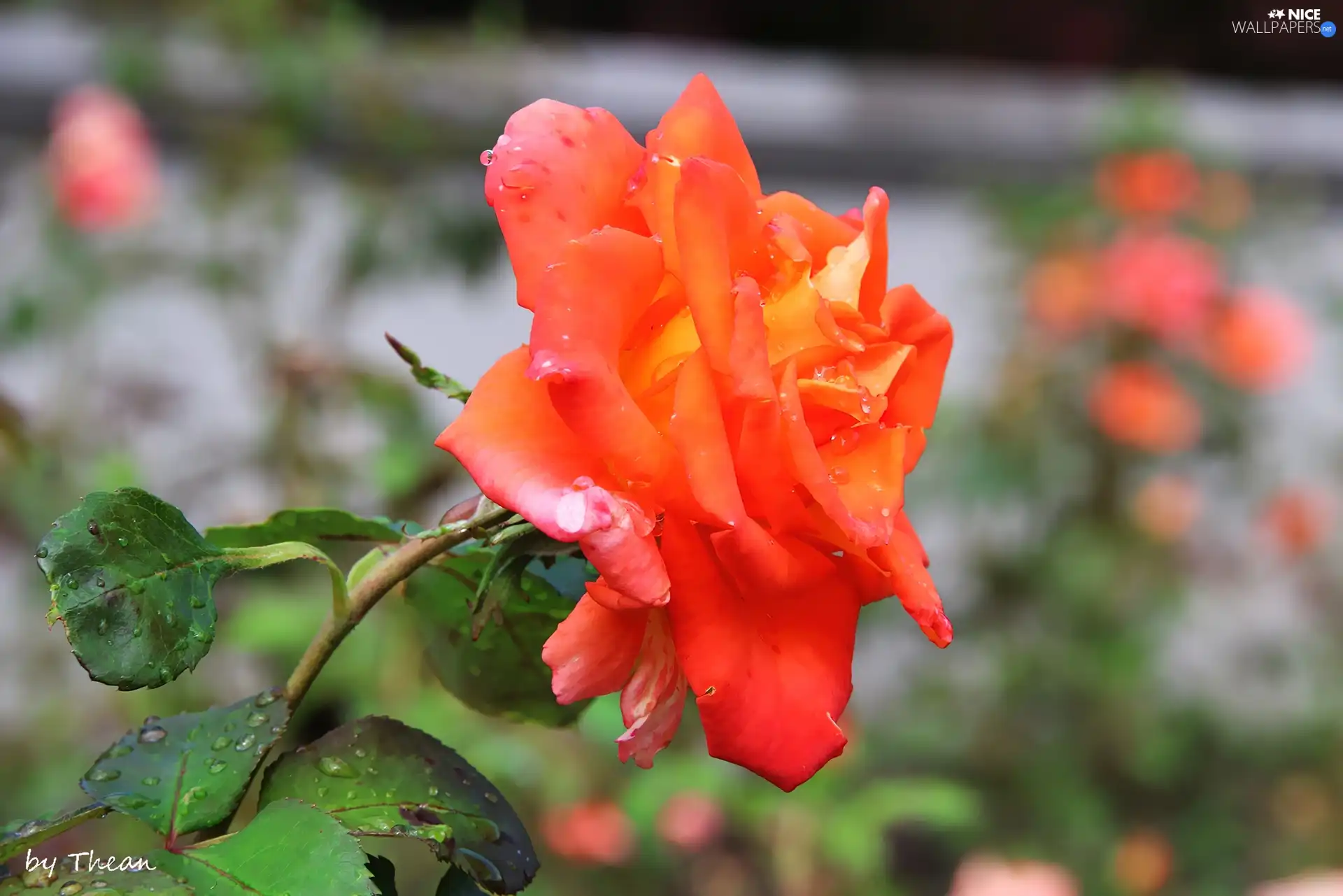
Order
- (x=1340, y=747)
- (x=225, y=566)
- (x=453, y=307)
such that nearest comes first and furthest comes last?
(x=225, y=566)
(x=1340, y=747)
(x=453, y=307)

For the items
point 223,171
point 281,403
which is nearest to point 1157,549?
point 281,403

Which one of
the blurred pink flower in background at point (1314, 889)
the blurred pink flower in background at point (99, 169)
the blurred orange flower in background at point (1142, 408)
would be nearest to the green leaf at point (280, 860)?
the blurred pink flower in background at point (1314, 889)

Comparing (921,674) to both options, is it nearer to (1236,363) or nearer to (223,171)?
(1236,363)

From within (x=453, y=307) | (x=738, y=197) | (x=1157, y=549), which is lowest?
(x=1157, y=549)

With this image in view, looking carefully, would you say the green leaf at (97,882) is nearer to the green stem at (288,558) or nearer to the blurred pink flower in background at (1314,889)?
the green stem at (288,558)

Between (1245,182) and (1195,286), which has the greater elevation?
(1245,182)
